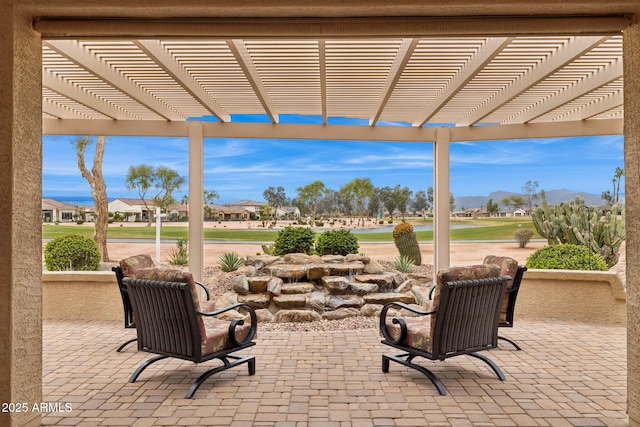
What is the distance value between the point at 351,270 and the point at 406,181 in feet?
26.2

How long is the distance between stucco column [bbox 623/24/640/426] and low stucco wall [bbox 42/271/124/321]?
618cm

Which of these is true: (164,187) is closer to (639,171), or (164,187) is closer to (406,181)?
(406,181)

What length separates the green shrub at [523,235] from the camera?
15.2 meters

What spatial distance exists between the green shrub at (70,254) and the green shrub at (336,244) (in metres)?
4.40

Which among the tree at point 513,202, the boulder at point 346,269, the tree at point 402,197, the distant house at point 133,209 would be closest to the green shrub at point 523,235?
the tree at point 513,202

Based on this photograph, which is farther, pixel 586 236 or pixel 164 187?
pixel 164 187

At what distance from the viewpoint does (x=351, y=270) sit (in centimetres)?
846

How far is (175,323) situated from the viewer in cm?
366

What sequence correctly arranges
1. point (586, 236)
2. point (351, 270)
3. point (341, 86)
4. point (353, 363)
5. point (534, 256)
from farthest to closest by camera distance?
1. point (586, 236)
2. point (351, 270)
3. point (534, 256)
4. point (341, 86)
5. point (353, 363)

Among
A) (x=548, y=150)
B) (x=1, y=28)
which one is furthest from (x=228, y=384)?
(x=548, y=150)

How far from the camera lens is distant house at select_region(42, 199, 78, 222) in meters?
13.7

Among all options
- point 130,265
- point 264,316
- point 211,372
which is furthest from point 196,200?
point 211,372

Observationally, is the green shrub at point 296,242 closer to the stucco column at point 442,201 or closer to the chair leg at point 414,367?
the stucco column at point 442,201

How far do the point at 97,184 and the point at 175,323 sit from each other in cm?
1122
